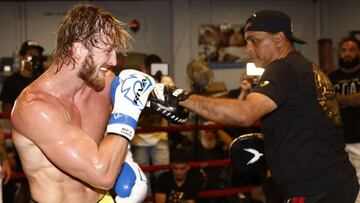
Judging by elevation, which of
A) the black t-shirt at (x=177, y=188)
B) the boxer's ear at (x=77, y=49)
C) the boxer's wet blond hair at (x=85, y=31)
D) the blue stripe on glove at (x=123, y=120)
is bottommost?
the black t-shirt at (x=177, y=188)

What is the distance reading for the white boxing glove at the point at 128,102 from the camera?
1.62 m

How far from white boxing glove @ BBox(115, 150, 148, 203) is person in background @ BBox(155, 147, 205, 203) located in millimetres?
1574

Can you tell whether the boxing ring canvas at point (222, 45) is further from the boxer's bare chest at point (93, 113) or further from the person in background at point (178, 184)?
the boxer's bare chest at point (93, 113)

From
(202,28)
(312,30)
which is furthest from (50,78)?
(312,30)

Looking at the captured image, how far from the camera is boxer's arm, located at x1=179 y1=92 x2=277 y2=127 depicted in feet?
6.37

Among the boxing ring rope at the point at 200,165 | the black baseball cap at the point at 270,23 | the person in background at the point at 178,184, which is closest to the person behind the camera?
the black baseball cap at the point at 270,23

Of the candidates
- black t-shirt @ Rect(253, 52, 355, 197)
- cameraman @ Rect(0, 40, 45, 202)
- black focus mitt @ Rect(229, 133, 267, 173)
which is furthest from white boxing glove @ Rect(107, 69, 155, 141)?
cameraman @ Rect(0, 40, 45, 202)

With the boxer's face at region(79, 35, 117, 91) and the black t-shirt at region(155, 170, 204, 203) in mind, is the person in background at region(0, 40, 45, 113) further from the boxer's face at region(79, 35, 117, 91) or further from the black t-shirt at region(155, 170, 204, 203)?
the boxer's face at region(79, 35, 117, 91)

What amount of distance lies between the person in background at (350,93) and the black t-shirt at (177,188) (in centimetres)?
106

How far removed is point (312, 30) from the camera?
727 centimetres

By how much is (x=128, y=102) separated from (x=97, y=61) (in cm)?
18

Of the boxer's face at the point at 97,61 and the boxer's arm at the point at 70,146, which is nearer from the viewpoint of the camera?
the boxer's arm at the point at 70,146

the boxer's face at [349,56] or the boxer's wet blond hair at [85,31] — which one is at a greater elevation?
the boxer's wet blond hair at [85,31]

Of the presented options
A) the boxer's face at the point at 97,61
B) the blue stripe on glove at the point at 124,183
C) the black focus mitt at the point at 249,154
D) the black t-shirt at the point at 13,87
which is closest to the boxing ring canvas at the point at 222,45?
the black t-shirt at the point at 13,87
